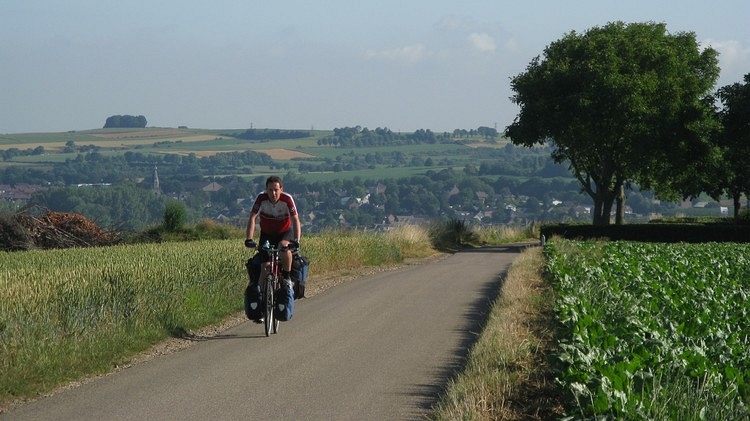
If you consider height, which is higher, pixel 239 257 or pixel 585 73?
pixel 585 73

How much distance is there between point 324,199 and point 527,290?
8554 centimetres

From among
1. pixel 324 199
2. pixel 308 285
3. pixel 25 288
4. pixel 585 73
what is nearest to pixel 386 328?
pixel 25 288

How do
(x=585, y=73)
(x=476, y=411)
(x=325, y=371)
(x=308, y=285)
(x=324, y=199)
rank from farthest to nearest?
1. (x=324, y=199)
2. (x=585, y=73)
3. (x=308, y=285)
4. (x=325, y=371)
5. (x=476, y=411)

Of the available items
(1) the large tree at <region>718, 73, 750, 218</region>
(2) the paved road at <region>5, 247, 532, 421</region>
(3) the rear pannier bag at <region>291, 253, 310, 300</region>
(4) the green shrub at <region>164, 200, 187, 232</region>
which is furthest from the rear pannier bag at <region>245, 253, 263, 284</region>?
(1) the large tree at <region>718, 73, 750, 218</region>

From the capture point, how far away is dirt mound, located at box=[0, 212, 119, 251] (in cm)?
3209

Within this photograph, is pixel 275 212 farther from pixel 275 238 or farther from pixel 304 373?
pixel 304 373

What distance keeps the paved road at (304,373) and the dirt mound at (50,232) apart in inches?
654

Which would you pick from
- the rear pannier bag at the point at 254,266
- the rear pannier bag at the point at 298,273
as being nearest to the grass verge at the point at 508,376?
the rear pannier bag at the point at 298,273

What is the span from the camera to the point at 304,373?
37.2ft

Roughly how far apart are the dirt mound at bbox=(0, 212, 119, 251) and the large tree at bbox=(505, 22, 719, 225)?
2741 cm

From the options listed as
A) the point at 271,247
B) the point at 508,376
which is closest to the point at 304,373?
the point at 508,376

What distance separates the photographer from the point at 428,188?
5044 inches

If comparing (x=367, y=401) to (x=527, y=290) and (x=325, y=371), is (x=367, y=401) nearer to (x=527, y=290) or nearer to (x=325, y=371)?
(x=325, y=371)

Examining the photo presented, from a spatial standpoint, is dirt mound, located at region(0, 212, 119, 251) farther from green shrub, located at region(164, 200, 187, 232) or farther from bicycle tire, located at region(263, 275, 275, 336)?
bicycle tire, located at region(263, 275, 275, 336)
